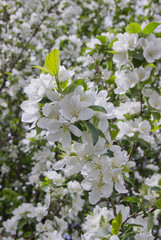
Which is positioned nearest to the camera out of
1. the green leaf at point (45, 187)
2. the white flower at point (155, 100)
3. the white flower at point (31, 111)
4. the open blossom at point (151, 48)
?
the white flower at point (31, 111)

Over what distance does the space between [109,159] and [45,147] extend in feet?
5.99

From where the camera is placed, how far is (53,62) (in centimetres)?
111

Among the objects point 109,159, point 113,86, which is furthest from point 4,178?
point 109,159

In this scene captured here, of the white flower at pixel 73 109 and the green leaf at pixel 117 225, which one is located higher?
the white flower at pixel 73 109

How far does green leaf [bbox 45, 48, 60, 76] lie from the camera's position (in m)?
1.10

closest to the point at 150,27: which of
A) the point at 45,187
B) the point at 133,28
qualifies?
the point at 133,28

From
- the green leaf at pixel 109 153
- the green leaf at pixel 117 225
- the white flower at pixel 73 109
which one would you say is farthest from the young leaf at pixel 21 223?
the white flower at pixel 73 109

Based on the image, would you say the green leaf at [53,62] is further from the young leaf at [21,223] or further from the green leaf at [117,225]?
the young leaf at [21,223]

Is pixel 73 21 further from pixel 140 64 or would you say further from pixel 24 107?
pixel 24 107

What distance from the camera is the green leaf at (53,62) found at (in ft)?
3.60

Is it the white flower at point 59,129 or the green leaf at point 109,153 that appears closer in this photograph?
the white flower at point 59,129

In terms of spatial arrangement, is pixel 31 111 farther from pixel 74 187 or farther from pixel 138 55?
pixel 74 187

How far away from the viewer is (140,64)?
1630mm

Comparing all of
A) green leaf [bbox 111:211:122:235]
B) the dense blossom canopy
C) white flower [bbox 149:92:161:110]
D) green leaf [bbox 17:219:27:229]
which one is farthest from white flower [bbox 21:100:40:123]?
green leaf [bbox 17:219:27:229]
